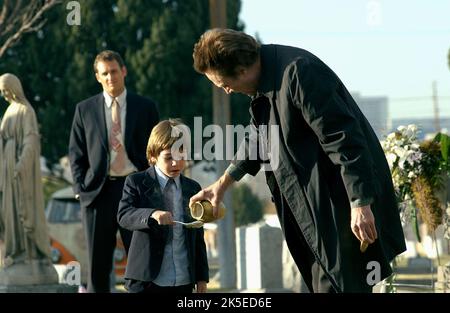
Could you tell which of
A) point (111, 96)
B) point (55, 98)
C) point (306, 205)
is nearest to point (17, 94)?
point (111, 96)

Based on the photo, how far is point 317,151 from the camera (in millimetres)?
5918

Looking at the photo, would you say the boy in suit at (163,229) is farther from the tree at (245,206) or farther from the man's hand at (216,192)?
the tree at (245,206)

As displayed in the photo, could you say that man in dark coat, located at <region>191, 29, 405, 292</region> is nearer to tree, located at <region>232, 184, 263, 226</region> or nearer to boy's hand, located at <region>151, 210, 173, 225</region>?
boy's hand, located at <region>151, 210, 173, 225</region>

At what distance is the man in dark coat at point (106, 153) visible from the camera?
950 centimetres

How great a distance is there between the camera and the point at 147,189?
738 cm

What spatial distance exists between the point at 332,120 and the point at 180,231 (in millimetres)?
1767

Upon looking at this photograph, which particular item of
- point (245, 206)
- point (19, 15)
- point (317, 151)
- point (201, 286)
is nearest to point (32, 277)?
point (201, 286)

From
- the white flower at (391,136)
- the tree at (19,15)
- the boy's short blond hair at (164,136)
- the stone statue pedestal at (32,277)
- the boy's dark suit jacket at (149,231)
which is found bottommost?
the stone statue pedestal at (32,277)

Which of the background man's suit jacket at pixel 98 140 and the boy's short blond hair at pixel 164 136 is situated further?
the background man's suit jacket at pixel 98 140

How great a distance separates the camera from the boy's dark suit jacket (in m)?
7.18

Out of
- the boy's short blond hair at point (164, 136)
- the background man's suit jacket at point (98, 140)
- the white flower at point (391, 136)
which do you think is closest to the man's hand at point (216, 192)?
the boy's short blond hair at point (164, 136)

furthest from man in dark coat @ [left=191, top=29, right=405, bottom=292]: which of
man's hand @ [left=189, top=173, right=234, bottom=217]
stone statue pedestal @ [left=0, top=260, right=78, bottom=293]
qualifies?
stone statue pedestal @ [left=0, top=260, right=78, bottom=293]

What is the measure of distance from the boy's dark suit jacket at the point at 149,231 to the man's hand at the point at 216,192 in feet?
2.66
